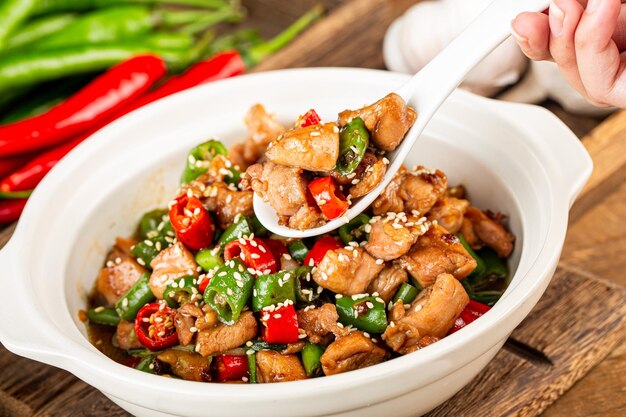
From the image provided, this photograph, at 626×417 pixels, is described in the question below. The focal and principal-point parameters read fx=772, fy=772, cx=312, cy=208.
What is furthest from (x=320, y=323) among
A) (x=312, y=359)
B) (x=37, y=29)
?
(x=37, y=29)

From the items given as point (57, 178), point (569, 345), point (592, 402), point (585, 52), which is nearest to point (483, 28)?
point (585, 52)

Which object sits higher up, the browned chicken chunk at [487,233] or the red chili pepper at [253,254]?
the red chili pepper at [253,254]

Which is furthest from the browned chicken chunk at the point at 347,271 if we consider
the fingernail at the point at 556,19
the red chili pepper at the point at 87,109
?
the red chili pepper at the point at 87,109

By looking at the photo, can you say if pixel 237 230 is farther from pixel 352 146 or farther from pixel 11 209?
pixel 11 209

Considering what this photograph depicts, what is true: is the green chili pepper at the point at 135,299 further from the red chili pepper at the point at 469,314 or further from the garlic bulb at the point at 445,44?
the garlic bulb at the point at 445,44

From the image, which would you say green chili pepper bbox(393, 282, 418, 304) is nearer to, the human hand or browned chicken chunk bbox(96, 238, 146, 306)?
the human hand

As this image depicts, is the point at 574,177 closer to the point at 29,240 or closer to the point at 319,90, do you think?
the point at 319,90

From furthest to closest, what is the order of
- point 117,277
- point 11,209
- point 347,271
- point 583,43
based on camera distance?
point 11,209, point 117,277, point 347,271, point 583,43
